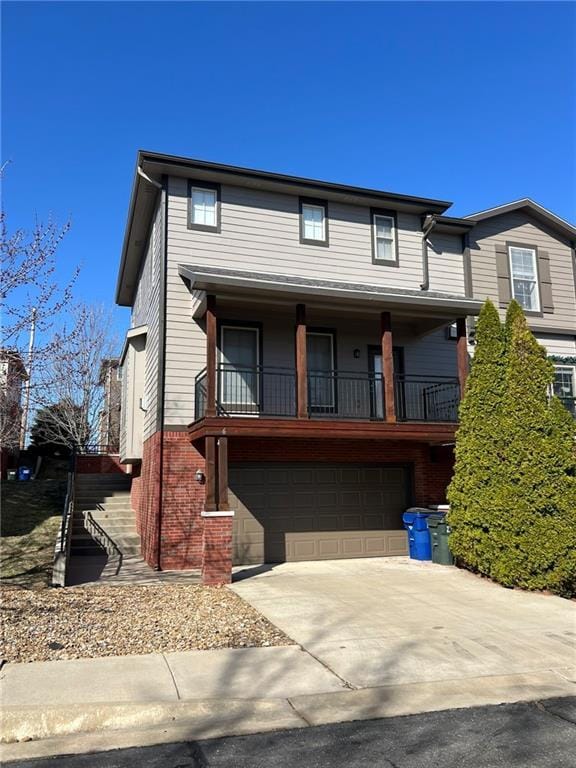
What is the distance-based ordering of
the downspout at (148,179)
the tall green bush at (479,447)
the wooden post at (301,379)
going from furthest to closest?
1. the downspout at (148,179)
2. the wooden post at (301,379)
3. the tall green bush at (479,447)

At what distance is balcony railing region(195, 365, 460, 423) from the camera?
524 inches

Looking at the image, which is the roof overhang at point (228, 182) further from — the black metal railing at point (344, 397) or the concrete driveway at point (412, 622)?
the concrete driveway at point (412, 622)

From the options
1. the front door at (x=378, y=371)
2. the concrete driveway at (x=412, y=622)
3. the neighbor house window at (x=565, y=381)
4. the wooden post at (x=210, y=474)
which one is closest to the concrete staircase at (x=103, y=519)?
the concrete driveway at (x=412, y=622)

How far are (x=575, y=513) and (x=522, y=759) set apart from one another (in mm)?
6818

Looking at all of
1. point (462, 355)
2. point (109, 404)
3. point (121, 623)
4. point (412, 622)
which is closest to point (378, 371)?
point (462, 355)

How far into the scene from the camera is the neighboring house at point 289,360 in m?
12.3

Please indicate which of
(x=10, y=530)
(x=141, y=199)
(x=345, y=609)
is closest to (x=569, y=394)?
(x=345, y=609)

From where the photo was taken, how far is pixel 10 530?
1349cm

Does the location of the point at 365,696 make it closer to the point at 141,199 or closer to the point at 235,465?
the point at 235,465

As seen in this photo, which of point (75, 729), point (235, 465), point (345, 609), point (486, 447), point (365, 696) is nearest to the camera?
point (75, 729)

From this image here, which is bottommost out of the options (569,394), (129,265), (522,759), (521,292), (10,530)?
(522,759)

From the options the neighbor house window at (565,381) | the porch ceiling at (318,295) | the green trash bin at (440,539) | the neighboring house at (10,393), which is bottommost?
the green trash bin at (440,539)

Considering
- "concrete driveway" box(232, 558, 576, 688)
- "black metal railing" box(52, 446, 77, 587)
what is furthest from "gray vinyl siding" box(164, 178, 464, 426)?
"concrete driveway" box(232, 558, 576, 688)

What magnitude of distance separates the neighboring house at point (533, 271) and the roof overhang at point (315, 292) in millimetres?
3050
